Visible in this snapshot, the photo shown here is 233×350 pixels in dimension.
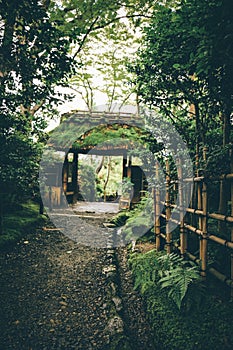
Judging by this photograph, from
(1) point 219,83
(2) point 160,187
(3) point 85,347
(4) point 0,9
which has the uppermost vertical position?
(4) point 0,9

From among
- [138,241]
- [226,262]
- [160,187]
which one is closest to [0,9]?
[160,187]

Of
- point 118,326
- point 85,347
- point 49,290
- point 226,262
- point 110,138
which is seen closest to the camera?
point 85,347

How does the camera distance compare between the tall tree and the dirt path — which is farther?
the dirt path

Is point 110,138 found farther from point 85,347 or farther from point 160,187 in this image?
point 85,347

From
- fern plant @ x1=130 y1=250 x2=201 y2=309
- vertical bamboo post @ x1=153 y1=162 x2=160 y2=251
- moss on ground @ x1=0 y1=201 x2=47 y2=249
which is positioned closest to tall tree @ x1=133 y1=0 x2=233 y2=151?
vertical bamboo post @ x1=153 y1=162 x2=160 y2=251

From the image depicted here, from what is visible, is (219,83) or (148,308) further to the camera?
(148,308)

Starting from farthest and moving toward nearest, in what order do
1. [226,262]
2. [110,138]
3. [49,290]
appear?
1. [110,138]
2. [49,290]
3. [226,262]

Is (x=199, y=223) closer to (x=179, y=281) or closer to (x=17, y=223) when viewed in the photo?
(x=179, y=281)

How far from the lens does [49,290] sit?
412 cm

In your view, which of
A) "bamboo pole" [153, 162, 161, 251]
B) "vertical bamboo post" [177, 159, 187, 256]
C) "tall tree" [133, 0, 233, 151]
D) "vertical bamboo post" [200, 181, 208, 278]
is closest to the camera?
"tall tree" [133, 0, 233, 151]

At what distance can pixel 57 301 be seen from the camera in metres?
3.80

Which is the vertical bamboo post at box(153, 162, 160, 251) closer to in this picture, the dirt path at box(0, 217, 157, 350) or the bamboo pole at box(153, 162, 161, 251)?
the bamboo pole at box(153, 162, 161, 251)

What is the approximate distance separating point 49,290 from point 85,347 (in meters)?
1.48

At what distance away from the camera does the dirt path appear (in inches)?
117
